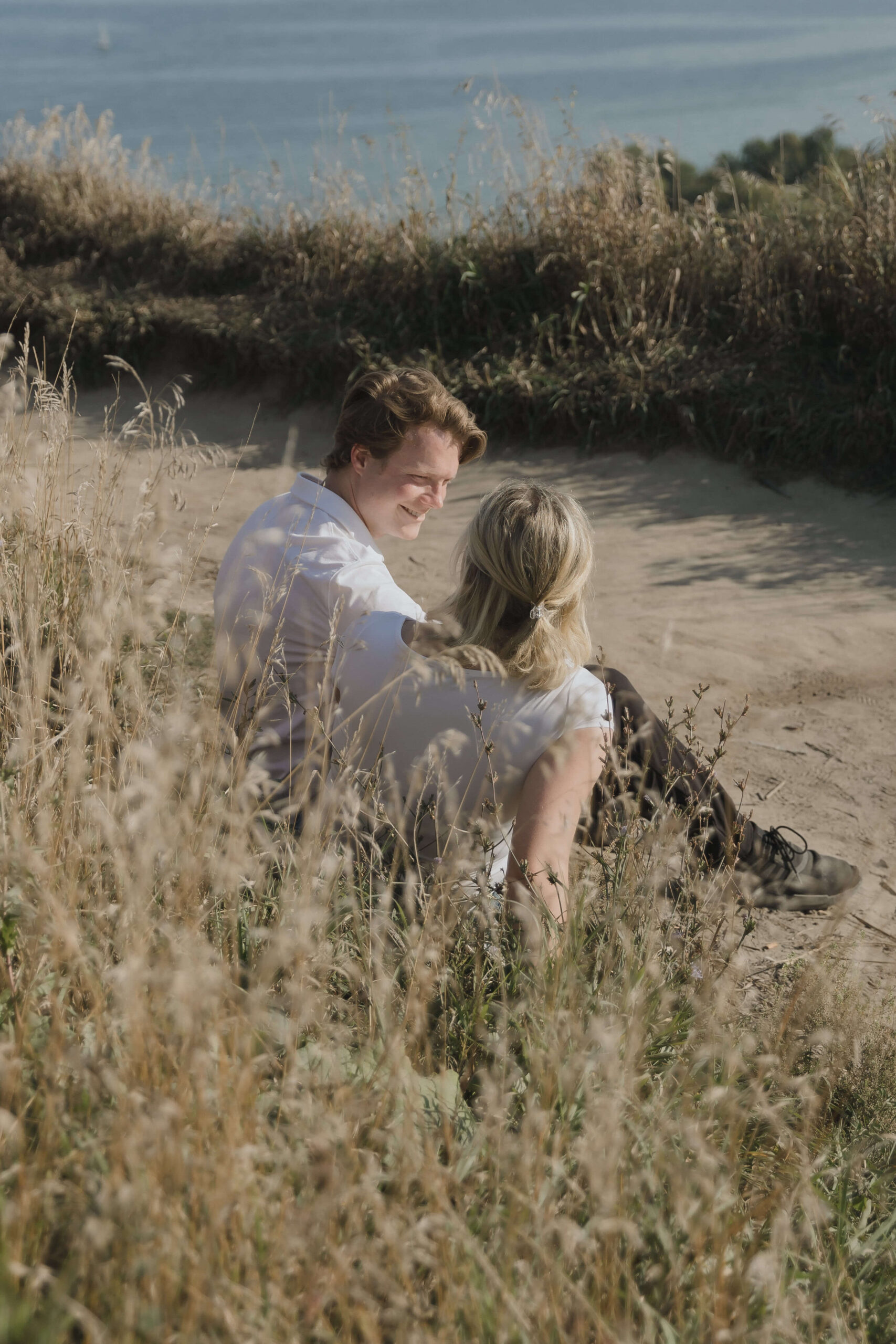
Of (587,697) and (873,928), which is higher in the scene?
(587,697)

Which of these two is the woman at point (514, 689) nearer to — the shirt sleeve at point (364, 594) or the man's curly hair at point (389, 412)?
the shirt sleeve at point (364, 594)

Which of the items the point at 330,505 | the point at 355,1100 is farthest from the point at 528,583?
the point at 355,1100

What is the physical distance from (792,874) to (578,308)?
5.07 metres

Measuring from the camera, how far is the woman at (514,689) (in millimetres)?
2311

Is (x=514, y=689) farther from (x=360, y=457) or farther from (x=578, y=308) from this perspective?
(x=578, y=308)

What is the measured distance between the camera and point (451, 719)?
245cm

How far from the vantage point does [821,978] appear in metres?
2.14

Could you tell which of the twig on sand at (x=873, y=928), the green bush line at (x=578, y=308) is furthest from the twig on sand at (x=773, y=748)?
the green bush line at (x=578, y=308)

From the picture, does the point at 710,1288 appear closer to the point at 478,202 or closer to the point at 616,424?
the point at 616,424

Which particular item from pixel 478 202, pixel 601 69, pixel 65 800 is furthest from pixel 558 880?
pixel 601 69

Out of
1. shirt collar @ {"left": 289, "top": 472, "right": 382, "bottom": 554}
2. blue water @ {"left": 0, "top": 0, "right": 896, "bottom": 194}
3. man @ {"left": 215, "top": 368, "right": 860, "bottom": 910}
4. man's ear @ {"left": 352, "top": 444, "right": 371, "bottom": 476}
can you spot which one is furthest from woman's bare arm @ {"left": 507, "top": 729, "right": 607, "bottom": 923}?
blue water @ {"left": 0, "top": 0, "right": 896, "bottom": 194}

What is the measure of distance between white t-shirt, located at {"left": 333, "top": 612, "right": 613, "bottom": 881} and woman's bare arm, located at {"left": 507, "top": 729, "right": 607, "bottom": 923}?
42 mm

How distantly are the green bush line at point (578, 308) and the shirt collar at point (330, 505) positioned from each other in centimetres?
418

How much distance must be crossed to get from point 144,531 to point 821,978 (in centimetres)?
171
